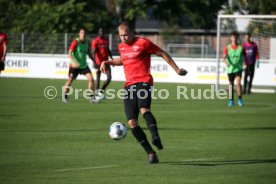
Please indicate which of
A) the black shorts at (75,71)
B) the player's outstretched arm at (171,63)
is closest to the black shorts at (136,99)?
the player's outstretched arm at (171,63)

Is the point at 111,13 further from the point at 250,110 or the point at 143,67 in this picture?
the point at 143,67

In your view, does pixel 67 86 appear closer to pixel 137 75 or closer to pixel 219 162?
pixel 137 75

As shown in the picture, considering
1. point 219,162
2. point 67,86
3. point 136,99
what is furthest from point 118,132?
point 67,86

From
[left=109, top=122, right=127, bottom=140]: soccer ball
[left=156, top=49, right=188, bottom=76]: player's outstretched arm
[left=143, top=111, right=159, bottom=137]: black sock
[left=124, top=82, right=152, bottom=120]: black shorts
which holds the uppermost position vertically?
[left=156, top=49, right=188, bottom=76]: player's outstretched arm

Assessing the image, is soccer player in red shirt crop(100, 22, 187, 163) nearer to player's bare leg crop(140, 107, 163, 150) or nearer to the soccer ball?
player's bare leg crop(140, 107, 163, 150)

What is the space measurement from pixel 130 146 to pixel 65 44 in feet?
93.4

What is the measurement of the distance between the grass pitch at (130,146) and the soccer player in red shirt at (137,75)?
1.97 feet

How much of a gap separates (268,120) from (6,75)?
2303cm

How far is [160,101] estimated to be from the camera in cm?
2508

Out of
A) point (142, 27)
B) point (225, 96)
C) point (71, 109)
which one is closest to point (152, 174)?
point (71, 109)

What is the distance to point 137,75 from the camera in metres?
11.9

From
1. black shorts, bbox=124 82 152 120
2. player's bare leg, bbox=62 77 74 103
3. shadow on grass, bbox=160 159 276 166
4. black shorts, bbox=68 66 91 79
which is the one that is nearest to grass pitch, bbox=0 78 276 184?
shadow on grass, bbox=160 159 276 166

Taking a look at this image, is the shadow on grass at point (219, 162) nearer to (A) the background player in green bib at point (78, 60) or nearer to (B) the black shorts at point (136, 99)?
(B) the black shorts at point (136, 99)

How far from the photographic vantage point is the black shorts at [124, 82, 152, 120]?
11.7 metres
